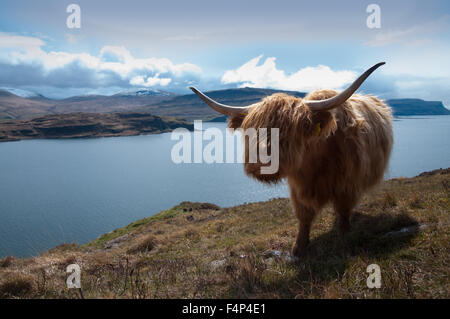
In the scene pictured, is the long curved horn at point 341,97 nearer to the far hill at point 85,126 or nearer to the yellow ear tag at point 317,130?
the yellow ear tag at point 317,130

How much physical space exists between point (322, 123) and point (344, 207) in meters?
1.65

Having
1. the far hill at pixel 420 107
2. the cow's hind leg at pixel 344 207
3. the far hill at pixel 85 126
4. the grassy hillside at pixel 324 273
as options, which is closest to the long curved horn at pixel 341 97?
the cow's hind leg at pixel 344 207

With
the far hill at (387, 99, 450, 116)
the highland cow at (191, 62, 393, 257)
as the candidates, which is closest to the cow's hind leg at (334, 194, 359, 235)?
the highland cow at (191, 62, 393, 257)

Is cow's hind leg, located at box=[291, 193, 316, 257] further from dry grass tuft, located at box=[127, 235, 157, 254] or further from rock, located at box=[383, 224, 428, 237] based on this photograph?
dry grass tuft, located at box=[127, 235, 157, 254]

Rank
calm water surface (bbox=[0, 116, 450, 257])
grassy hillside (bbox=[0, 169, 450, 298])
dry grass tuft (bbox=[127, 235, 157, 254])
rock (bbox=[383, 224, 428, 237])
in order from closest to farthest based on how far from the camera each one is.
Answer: grassy hillside (bbox=[0, 169, 450, 298])
rock (bbox=[383, 224, 428, 237])
dry grass tuft (bbox=[127, 235, 157, 254])
calm water surface (bbox=[0, 116, 450, 257])

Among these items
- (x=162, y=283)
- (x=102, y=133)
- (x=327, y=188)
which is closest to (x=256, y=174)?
(x=327, y=188)

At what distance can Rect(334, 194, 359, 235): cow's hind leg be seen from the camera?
413 centimetres

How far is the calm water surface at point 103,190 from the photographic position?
2486 centimetres

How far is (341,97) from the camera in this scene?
3.26 m

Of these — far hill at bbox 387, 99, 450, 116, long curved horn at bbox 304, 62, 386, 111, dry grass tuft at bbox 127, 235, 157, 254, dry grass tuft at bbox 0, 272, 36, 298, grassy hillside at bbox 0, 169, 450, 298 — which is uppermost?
far hill at bbox 387, 99, 450, 116

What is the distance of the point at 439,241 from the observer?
301cm

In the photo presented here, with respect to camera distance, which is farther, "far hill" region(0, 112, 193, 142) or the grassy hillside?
"far hill" region(0, 112, 193, 142)

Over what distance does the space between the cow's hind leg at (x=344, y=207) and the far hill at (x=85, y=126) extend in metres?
117
